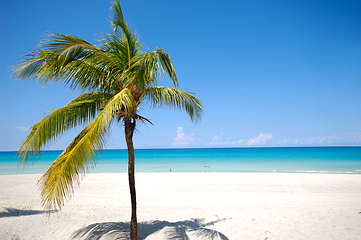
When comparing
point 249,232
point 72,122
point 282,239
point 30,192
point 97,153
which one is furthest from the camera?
point 30,192

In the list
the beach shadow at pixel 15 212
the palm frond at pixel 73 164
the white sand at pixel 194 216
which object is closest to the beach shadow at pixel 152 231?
the white sand at pixel 194 216

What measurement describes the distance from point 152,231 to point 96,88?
153 inches

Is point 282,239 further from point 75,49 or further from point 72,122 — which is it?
point 75,49

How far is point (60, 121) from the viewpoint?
163 inches

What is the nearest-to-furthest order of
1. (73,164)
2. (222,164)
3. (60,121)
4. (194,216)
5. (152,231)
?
(73,164) → (60,121) → (152,231) → (194,216) → (222,164)

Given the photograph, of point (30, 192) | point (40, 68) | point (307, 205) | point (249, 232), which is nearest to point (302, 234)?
point (249, 232)

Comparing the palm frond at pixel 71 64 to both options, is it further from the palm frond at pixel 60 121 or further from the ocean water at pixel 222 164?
the ocean water at pixel 222 164

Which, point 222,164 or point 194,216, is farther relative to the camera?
point 222,164

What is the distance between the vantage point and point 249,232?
18.7 feet

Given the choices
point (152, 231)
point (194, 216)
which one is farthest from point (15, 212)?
point (194, 216)

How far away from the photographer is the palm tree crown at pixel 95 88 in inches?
131

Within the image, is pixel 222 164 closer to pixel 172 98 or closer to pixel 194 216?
pixel 194 216

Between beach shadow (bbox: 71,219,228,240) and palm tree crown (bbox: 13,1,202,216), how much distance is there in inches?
65.8

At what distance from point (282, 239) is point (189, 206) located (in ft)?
12.0
